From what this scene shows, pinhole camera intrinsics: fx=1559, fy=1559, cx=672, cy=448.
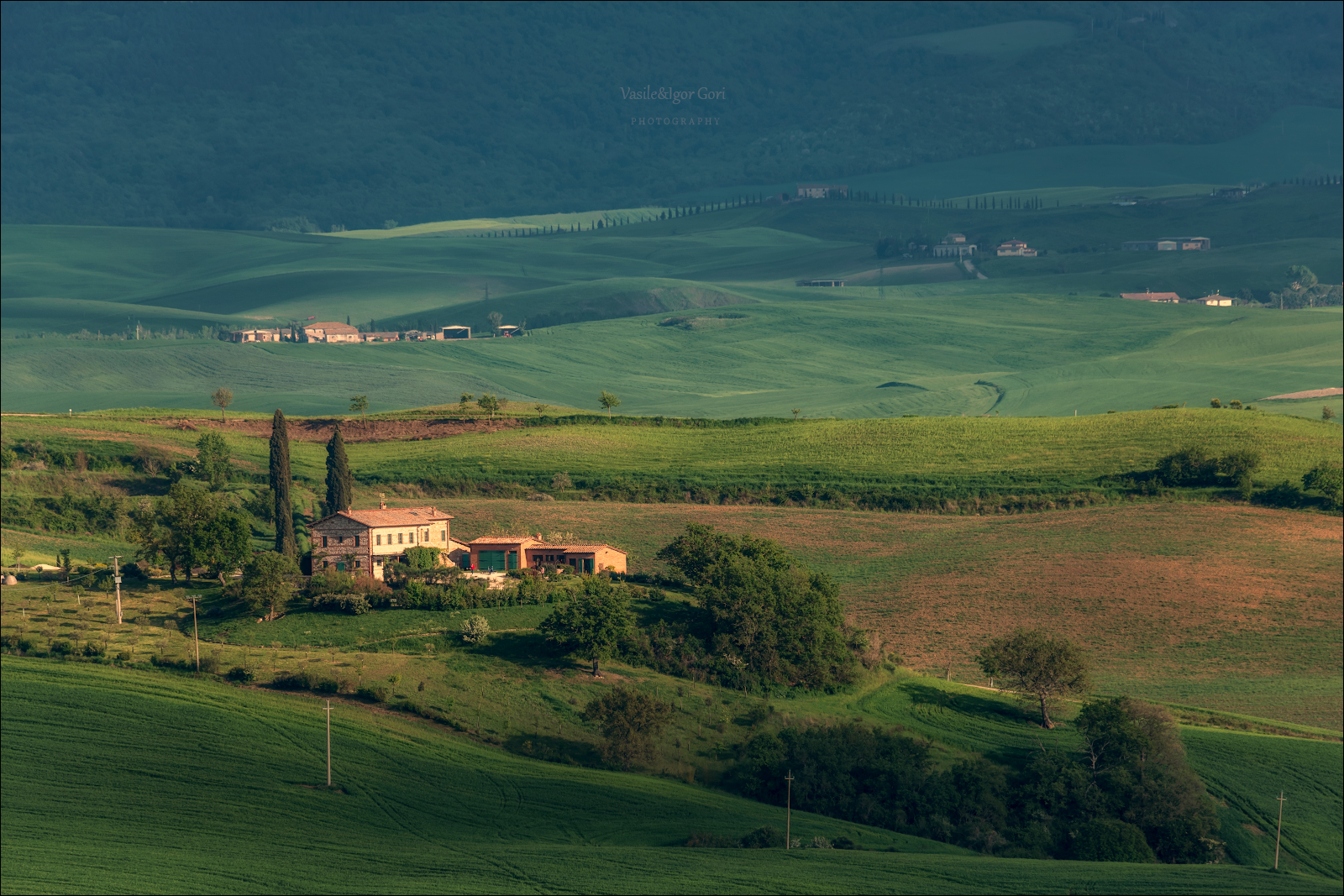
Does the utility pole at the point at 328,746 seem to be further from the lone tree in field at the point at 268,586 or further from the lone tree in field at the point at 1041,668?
the lone tree in field at the point at 1041,668

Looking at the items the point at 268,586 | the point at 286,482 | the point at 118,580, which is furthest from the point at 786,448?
the point at 118,580

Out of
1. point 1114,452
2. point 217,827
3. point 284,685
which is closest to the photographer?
point 217,827

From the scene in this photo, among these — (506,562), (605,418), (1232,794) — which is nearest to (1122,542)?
(1232,794)

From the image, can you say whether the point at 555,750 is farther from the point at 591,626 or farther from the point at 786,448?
the point at 786,448

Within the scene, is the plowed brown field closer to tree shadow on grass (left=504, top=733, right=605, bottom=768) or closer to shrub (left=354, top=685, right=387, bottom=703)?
tree shadow on grass (left=504, top=733, right=605, bottom=768)

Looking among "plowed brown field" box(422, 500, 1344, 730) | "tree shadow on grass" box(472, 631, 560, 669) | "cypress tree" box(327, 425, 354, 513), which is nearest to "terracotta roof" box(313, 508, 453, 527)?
"cypress tree" box(327, 425, 354, 513)

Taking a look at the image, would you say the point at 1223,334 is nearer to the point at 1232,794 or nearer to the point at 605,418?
the point at 605,418
